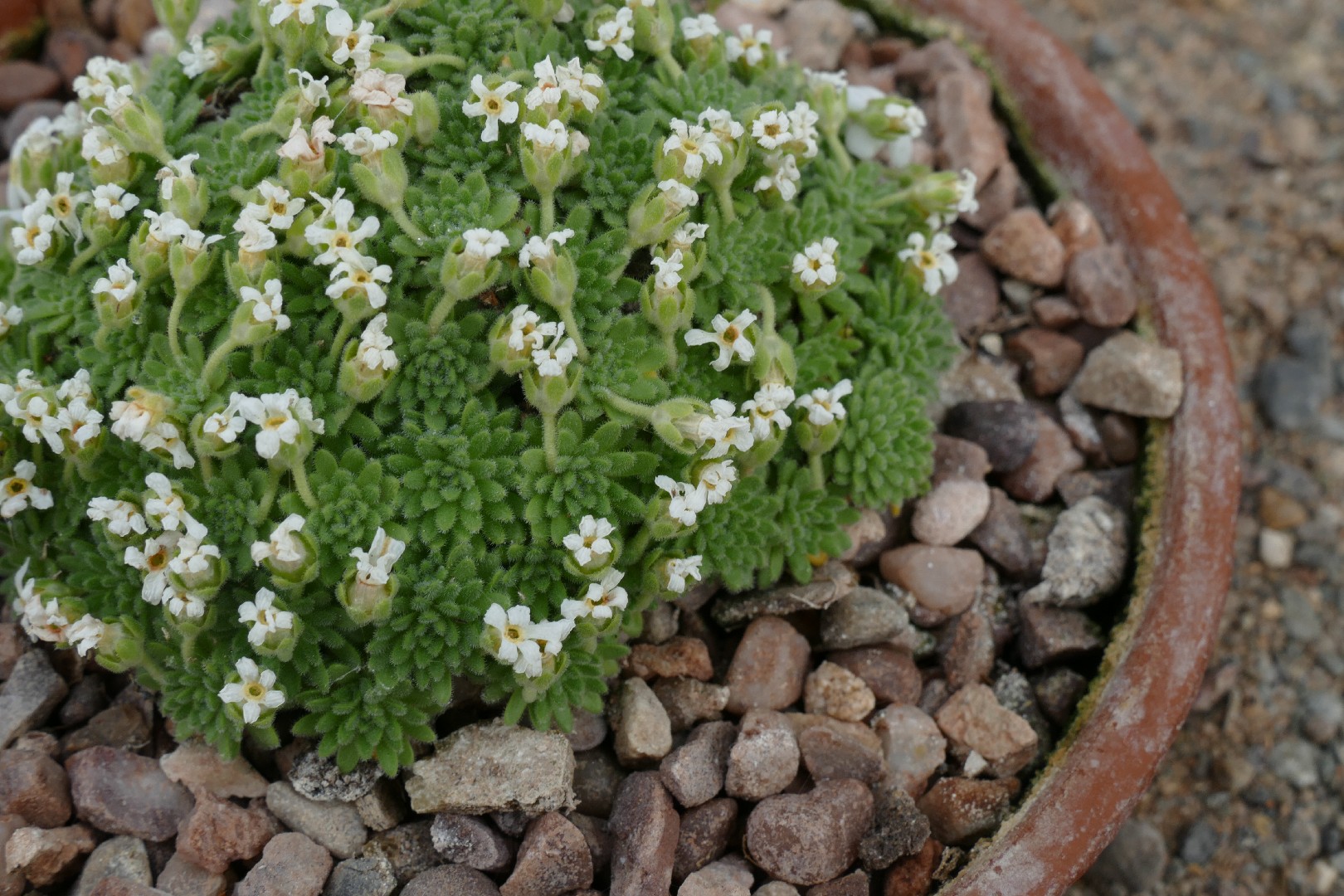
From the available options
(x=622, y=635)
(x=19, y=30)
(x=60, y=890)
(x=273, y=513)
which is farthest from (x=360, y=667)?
(x=19, y=30)

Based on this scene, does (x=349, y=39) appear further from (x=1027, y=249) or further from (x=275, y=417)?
(x=1027, y=249)

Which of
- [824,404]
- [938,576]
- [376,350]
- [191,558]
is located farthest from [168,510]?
[938,576]

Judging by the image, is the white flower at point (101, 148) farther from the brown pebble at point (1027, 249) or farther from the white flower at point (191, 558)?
the brown pebble at point (1027, 249)

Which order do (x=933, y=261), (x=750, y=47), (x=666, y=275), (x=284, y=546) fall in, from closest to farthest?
(x=284, y=546) → (x=666, y=275) → (x=933, y=261) → (x=750, y=47)

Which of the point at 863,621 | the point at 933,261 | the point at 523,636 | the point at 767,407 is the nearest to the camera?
the point at 523,636

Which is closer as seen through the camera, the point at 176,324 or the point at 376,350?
the point at 376,350

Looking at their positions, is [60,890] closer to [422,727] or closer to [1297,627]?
[422,727]

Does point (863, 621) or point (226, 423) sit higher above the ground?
point (226, 423)
